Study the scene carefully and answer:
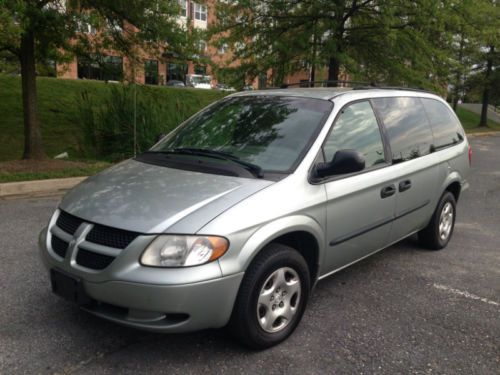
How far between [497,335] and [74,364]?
2855 millimetres

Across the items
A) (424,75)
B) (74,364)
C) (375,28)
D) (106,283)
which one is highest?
(375,28)

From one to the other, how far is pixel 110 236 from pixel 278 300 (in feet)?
3.71

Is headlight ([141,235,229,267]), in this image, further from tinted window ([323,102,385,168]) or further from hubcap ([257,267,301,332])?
tinted window ([323,102,385,168])

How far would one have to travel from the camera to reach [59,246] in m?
2.96

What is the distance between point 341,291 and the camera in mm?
3971

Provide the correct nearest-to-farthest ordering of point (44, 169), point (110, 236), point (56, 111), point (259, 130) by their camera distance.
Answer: point (110, 236), point (259, 130), point (44, 169), point (56, 111)

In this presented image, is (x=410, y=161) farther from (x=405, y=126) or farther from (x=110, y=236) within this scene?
(x=110, y=236)

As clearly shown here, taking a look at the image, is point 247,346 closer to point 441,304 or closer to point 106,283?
point 106,283

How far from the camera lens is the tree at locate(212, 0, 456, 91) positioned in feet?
35.9

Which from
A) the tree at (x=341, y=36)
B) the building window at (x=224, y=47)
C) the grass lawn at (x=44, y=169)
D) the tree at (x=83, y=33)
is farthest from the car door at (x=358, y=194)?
the building window at (x=224, y=47)

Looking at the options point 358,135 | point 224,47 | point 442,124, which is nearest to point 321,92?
point 358,135

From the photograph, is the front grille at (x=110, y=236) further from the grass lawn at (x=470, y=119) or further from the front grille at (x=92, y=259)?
the grass lawn at (x=470, y=119)

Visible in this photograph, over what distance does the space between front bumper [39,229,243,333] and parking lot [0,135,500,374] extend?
34 centimetres

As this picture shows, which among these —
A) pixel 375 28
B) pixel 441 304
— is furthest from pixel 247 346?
pixel 375 28
